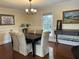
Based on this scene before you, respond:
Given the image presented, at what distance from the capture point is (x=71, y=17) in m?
5.44

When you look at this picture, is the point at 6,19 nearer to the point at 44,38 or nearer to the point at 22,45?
the point at 22,45

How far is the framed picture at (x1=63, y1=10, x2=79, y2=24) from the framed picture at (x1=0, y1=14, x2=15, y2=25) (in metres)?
3.43

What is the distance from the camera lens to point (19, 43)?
14.9 feet

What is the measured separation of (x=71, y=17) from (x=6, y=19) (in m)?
3.99

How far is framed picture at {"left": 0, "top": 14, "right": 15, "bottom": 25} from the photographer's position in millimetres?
6272

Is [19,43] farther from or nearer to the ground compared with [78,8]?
nearer to the ground

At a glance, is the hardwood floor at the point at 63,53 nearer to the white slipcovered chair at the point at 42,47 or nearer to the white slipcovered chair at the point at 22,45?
the white slipcovered chair at the point at 42,47

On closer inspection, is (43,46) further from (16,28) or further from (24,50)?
(16,28)

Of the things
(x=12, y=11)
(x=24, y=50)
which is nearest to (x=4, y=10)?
(x=12, y=11)

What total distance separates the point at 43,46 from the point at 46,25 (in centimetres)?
307

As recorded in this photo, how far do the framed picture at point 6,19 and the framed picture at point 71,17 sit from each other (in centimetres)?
343

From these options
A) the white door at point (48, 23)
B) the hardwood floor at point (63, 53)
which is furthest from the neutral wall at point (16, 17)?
the hardwood floor at point (63, 53)

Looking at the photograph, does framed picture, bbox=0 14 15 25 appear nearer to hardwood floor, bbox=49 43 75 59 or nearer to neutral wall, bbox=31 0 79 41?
neutral wall, bbox=31 0 79 41

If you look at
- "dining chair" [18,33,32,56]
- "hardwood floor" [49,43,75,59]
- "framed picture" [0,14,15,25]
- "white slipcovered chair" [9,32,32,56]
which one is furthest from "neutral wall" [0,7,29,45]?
"hardwood floor" [49,43,75,59]
